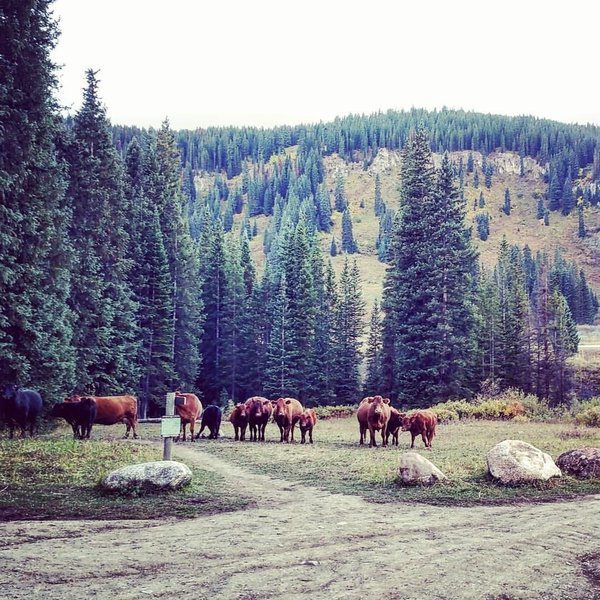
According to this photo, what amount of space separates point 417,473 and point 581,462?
4390mm

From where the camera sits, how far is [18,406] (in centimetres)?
2283

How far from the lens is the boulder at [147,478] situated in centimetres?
1253

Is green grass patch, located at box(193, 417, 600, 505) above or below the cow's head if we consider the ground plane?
below

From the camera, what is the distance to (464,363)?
44.8 metres

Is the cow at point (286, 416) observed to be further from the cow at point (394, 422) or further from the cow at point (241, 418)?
the cow at point (394, 422)

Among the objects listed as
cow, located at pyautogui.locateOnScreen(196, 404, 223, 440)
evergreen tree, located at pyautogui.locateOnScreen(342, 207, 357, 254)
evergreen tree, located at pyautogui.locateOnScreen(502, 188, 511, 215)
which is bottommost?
cow, located at pyautogui.locateOnScreen(196, 404, 223, 440)

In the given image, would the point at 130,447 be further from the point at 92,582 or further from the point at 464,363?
the point at 464,363

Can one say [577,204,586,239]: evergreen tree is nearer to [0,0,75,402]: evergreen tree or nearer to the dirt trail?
[0,0,75,402]: evergreen tree

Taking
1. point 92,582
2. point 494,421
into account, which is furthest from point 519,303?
point 92,582

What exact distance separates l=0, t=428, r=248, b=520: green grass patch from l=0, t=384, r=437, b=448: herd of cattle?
459 cm

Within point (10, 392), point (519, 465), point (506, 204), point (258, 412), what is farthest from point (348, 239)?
point (519, 465)

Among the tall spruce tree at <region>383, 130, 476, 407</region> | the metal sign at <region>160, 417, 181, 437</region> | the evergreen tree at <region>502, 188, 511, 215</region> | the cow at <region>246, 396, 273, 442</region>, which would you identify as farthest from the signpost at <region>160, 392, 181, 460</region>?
the evergreen tree at <region>502, 188, 511, 215</region>

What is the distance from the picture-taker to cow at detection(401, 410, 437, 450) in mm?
22859

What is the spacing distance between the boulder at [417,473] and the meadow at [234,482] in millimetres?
233
